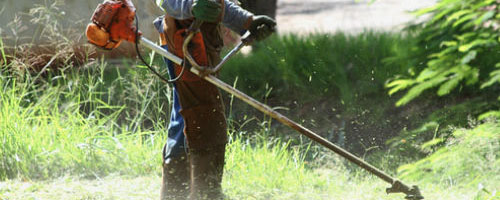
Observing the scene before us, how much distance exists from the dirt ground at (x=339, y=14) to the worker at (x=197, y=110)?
8.09 metres

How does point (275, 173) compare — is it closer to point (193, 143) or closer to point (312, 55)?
point (193, 143)

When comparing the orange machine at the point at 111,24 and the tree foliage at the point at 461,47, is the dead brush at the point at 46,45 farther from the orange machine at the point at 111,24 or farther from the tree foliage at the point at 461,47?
the tree foliage at the point at 461,47

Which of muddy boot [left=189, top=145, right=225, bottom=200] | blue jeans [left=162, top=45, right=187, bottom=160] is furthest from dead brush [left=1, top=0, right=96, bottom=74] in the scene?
muddy boot [left=189, top=145, right=225, bottom=200]

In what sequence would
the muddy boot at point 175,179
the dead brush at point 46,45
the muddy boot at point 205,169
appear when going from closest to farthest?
the muddy boot at point 205,169, the muddy boot at point 175,179, the dead brush at point 46,45

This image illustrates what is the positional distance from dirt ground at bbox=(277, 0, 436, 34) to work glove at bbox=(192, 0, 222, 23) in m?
8.58

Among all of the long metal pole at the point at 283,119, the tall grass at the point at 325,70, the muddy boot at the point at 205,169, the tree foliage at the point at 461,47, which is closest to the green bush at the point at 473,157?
the tree foliage at the point at 461,47

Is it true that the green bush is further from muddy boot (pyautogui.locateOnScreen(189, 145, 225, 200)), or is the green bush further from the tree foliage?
muddy boot (pyautogui.locateOnScreen(189, 145, 225, 200))

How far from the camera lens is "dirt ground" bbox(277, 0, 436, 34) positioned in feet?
37.7

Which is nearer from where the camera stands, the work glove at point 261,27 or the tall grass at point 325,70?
the work glove at point 261,27

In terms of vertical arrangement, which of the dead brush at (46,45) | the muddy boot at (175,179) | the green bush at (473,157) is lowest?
the green bush at (473,157)

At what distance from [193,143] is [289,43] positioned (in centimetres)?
266

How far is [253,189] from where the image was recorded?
339 cm

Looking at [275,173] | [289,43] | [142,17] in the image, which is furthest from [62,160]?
[289,43]

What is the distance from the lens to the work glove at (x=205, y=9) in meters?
2.42
